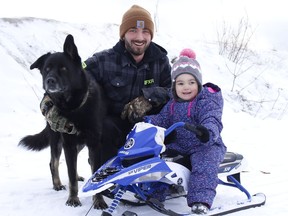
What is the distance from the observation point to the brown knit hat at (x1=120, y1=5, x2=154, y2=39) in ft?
10.7

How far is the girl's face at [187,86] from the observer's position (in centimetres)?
274

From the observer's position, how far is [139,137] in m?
2.30

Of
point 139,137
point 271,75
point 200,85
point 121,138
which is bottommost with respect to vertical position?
point 271,75

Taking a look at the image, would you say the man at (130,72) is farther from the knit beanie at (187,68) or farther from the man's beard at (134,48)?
the knit beanie at (187,68)

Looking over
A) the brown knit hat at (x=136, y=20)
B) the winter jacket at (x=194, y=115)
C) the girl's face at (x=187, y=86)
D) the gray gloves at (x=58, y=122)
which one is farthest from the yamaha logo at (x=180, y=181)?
the brown knit hat at (x=136, y=20)

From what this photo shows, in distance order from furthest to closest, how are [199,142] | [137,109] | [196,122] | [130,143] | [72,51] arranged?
1. [137,109]
2. [72,51]
3. [196,122]
4. [199,142]
5. [130,143]

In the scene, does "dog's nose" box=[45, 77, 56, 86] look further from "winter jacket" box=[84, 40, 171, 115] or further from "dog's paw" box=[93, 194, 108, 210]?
"dog's paw" box=[93, 194, 108, 210]

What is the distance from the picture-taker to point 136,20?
10.7 ft

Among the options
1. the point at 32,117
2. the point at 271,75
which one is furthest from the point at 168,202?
the point at 271,75

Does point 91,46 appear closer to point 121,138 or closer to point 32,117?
point 32,117

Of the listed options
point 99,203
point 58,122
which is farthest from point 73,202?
point 58,122

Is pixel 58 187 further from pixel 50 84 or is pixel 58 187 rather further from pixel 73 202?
pixel 50 84

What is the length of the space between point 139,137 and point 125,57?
4.09 ft

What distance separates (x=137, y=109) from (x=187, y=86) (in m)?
0.59
